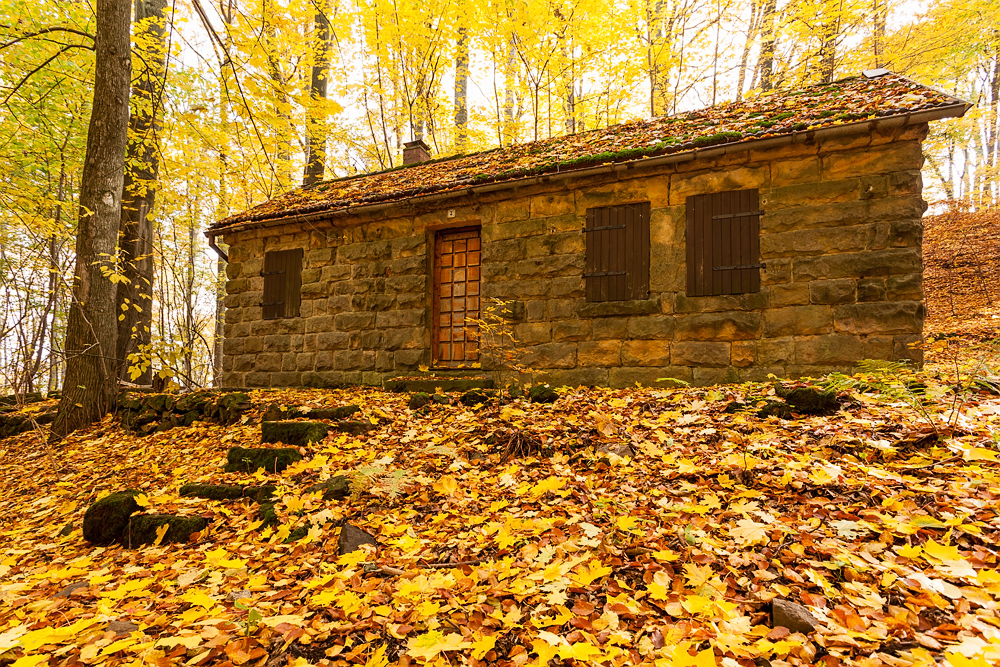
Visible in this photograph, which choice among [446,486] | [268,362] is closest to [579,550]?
[446,486]

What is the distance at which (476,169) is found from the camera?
7.99m

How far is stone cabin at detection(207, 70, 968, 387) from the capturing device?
5332 mm

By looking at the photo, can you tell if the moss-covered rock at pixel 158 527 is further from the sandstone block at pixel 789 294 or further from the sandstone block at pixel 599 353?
the sandstone block at pixel 789 294

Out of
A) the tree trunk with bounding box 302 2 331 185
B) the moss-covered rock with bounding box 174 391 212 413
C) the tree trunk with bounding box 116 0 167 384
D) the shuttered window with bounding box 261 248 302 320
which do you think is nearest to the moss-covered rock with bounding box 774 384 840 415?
the moss-covered rock with bounding box 174 391 212 413

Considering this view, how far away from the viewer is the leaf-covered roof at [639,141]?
5.65 metres

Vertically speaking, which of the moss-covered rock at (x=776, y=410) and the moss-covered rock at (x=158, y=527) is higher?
the moss-covered rock at (x=776, y=410)

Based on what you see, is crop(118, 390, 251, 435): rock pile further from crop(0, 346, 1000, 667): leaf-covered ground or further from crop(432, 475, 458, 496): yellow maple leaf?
crop(432, 475, 458, 496): yellow maple leaf

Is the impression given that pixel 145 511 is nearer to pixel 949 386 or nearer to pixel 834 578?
pixel 834 578

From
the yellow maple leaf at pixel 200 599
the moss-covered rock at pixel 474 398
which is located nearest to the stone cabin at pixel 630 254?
the moss-covered rock at pixel 474 398

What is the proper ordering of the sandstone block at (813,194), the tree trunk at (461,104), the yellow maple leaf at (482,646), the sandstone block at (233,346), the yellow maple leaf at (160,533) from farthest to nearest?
the tree trunk at (461,104), the sandstone block at (233,346), the sandstone block at (813,194), the yellow maple leaf at (160,533), the yellow maple leaf at (482,646)

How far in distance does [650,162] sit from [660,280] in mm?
1477

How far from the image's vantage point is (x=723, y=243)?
5.90 m

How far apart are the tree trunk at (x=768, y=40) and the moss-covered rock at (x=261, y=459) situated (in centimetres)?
1479

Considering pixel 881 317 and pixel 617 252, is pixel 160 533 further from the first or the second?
pixel 881 317
